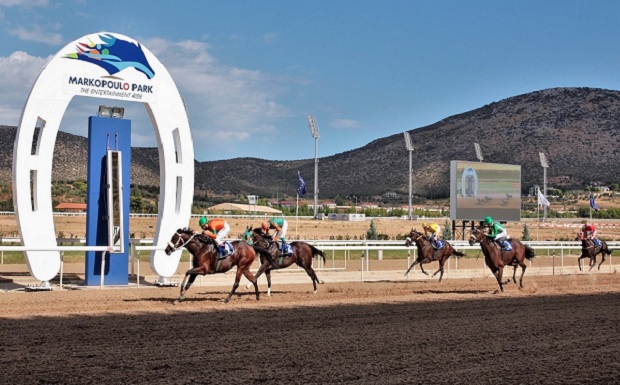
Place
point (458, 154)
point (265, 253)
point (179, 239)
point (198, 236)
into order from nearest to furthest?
point (179, 239) → point (198, 236) → point (265, 253) → point (458, 154)

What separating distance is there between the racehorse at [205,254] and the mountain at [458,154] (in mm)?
80982

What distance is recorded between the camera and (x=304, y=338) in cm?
986

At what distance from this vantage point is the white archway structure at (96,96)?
1491 cm

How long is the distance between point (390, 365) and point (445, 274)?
15748mm

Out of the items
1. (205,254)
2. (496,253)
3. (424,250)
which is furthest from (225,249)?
(424,250)

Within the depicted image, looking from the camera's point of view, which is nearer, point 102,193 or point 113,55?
point 113,55

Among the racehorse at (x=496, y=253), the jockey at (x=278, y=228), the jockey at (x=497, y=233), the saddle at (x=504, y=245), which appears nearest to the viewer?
the jockey at (x=278, y=228)

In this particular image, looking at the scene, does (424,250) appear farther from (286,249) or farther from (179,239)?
(179,239)

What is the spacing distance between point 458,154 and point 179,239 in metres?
114

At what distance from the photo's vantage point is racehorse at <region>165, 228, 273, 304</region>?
44.9 ft

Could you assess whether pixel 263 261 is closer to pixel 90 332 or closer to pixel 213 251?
pixel 213 251

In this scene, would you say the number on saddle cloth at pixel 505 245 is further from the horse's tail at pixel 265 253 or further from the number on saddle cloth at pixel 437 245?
the horse's tail at pixel 265 253

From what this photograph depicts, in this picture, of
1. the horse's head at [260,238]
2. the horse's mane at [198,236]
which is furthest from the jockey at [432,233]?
the horse's mane at [198,236]

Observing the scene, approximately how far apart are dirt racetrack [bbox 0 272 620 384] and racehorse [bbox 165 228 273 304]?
53 cm
